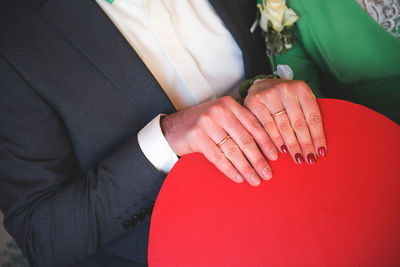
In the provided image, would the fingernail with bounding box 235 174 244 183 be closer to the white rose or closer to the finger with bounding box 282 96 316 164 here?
the finger with bounding box 282 96 316 164

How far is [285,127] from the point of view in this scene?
22.0 inches

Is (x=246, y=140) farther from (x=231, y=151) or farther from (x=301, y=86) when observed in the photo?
(x=301, y=86)

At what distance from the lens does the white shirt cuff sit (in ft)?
2.12

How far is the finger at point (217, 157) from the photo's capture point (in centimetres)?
52

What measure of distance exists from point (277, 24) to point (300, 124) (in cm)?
47

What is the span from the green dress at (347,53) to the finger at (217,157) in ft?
1.86

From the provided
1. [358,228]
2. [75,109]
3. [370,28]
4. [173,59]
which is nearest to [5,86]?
[75,109]

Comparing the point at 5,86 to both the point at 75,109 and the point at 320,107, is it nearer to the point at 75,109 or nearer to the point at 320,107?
the point at 75,109

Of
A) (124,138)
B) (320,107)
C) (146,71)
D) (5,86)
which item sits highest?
(5,86)

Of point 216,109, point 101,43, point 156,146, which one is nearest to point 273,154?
point 216,109

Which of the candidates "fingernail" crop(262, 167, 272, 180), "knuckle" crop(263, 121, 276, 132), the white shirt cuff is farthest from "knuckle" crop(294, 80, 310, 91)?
the white shirt cuff

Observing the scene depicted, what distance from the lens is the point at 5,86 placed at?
1.99 ft

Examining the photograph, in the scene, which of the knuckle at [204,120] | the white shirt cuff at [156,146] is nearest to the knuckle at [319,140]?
the knuckle at [204,120]

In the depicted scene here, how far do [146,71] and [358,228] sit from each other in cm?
60
